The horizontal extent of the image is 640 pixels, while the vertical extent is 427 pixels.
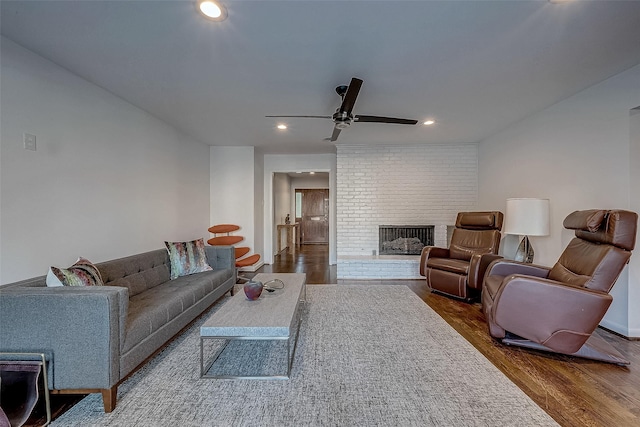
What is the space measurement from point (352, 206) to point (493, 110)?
2.63 metres

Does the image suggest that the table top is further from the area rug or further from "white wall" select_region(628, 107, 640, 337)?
"white wall" select_region(628, 107, 640, 337)

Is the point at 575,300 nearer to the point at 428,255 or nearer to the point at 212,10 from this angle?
the point at 428,255

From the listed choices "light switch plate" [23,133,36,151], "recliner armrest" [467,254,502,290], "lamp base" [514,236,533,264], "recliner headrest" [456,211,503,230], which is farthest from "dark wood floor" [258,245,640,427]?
"light switch plate" [23,133,36,151]

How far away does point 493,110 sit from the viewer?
342 centimetres

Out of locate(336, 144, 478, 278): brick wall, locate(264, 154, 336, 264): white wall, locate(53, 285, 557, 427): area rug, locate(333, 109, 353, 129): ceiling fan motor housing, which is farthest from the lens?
locate(264, 154, 336, 264): white wall

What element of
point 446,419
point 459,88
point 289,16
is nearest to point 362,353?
point 446,419

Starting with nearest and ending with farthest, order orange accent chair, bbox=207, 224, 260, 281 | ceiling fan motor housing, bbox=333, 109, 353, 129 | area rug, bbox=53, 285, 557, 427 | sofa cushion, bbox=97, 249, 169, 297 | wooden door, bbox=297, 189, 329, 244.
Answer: area rug, bbox=53, 285, 557, 427, sofa cushion, bbox=97, 249, 169, 297, ceiling fan motor housing, bbox=333, 109, 353, 129, orange accent chair, bbox=207, 224, 260, 281, wooden door, bbox=297, 189, 329, 244

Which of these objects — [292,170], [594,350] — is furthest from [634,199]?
[292,170]

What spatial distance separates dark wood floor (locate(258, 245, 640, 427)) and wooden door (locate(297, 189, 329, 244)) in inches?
280

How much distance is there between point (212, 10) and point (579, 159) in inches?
149

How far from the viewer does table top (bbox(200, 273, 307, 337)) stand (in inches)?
70.1

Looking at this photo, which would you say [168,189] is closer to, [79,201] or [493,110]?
[79,201]

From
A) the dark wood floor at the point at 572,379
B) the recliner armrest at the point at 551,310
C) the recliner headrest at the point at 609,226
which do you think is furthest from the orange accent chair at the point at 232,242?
the recliner headrest at the point at 609,226

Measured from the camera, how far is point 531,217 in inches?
119
